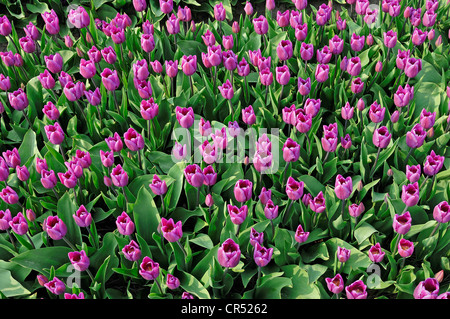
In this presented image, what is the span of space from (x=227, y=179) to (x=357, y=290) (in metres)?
0.85

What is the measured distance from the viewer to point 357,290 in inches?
71.6

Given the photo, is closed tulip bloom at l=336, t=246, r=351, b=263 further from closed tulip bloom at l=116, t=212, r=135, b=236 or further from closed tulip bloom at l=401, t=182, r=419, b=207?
closed tulip bloom at l=116, t=212, r=135, b=236

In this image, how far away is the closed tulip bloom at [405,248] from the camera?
1.88 m

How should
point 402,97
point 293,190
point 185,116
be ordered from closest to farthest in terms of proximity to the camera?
point 293,190, point 185,116, point 402,97

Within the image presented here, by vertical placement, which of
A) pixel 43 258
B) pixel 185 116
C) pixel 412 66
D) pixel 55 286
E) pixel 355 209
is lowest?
pixel 43 258

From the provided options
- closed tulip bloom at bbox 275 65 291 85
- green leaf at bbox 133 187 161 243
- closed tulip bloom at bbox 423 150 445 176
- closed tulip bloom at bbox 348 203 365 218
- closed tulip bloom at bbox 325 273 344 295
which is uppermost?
closed tulip bloom at bbox 275 65 291 85

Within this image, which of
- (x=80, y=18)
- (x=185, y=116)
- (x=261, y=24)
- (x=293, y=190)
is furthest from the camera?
(x=80, y=18)

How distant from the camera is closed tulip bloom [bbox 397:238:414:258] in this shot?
188 cm

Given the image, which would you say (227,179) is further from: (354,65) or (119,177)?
(354,65)

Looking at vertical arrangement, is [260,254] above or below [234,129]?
below

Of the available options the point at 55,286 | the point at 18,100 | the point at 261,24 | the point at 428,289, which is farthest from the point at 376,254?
the point at 18,100

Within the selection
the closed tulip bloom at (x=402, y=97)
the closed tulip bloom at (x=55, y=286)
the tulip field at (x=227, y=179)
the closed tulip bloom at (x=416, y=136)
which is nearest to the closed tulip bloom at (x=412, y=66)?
the tulip field at (x=227, y=179)

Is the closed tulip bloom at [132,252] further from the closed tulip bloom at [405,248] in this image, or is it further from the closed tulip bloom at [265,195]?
the closed tulip bloom at [405,248]

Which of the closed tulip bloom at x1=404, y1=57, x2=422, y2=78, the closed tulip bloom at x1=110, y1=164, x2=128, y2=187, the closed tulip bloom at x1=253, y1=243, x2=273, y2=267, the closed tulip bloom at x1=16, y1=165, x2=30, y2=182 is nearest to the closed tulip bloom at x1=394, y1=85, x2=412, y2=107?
the closed tulip bloom at x1=404, y1=57, x2=422, y2=78
